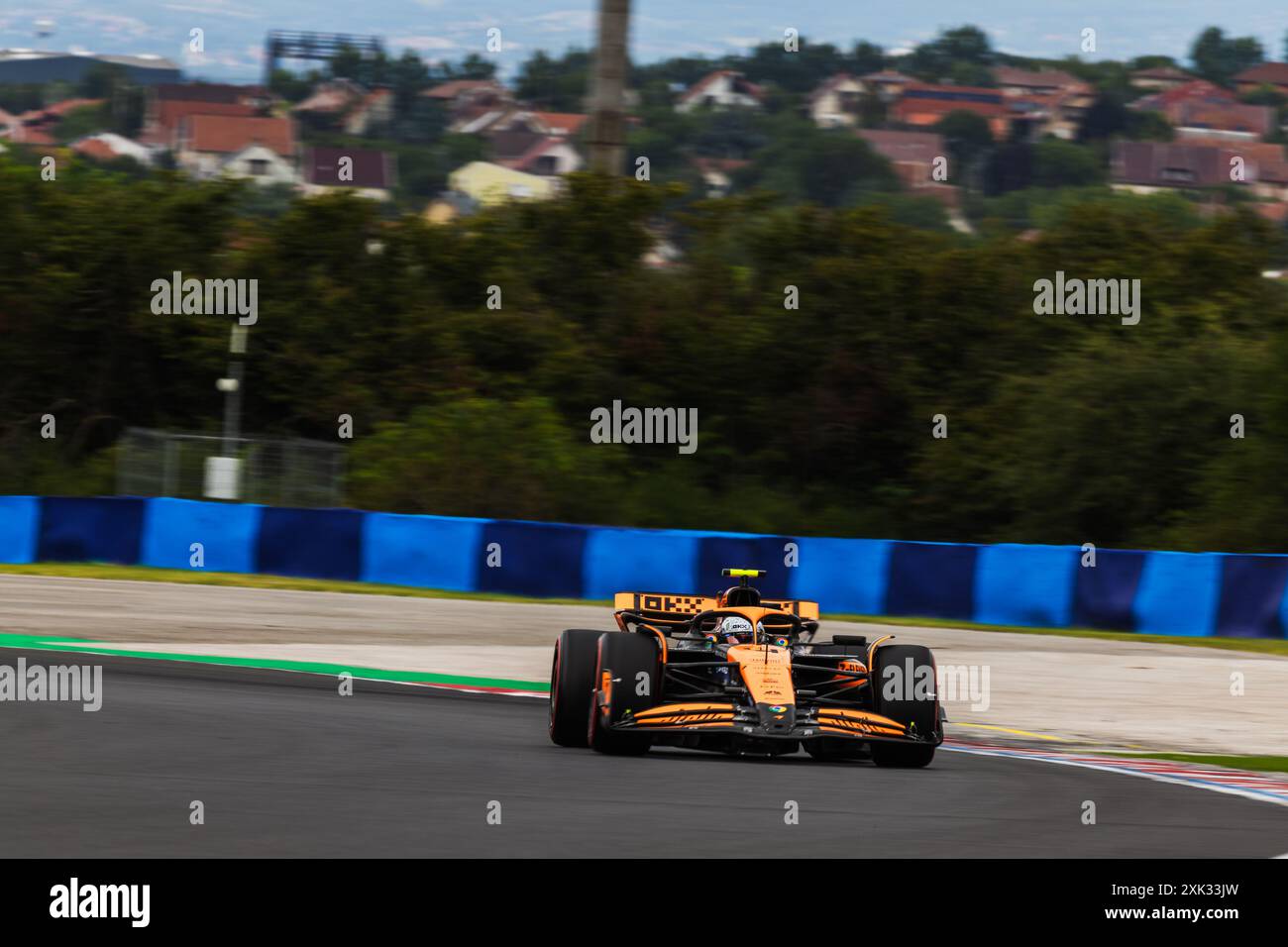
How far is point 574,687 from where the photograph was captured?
35.4 ft

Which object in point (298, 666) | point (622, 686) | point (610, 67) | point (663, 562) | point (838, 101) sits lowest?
point (663, 562)

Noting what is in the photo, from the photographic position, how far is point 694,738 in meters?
10.4

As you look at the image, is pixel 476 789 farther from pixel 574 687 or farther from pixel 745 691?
pixel 745 691

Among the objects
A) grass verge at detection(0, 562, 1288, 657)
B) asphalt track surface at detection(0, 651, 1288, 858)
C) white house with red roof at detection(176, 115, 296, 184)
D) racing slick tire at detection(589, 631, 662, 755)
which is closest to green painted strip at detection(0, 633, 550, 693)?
asphalt track surface at detection(0, 651, 1288, 858)

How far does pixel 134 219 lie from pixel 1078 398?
17.3 meters

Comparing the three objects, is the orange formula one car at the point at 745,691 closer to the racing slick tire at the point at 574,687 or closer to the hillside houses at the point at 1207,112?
the racing slick tire at the point at 574,687

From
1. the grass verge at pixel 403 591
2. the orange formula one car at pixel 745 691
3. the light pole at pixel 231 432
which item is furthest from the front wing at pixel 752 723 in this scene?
the light pole at pixel 231 432

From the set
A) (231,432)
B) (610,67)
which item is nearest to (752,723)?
(610,67)

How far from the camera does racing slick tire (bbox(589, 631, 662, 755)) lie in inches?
412

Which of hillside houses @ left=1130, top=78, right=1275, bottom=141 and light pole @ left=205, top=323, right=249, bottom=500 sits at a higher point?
hillside houses @ left=1130, top=78, right=1275, bottom=141

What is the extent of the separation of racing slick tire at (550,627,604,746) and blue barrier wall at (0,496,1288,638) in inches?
457

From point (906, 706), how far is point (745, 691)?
92cm

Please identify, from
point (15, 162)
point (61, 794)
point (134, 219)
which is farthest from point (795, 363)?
point (61, 794)

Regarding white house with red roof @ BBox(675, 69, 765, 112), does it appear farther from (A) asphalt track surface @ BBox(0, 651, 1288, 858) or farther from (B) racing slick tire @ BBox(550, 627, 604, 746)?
(A) asphalt track surface @ BBox(0, 651, 1288, 858)
